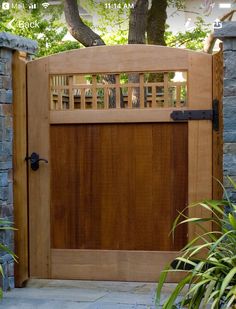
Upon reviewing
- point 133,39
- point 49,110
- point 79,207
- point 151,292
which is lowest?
point 151,292

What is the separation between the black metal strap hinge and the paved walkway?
1318 millimetres

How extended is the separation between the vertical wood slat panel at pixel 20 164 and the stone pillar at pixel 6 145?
5cm

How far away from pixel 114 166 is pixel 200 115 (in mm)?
782

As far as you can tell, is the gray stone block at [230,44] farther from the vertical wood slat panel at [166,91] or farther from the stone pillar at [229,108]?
the vertical wood slat panel at [166,91]

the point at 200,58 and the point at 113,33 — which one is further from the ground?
the point at 113,33

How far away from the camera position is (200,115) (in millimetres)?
5480

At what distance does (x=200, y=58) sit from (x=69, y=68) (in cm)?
104

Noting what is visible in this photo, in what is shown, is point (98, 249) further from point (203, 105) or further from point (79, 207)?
point (203, 105)

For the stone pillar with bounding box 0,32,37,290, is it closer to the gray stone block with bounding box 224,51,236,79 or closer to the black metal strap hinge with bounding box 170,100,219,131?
the black metal strap hinge with bounding box 170,100,219,131

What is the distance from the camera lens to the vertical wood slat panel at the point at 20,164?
5.70 m

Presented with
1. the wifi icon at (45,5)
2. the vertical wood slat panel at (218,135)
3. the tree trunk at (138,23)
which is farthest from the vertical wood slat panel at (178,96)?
the wifi icon at (45,5)

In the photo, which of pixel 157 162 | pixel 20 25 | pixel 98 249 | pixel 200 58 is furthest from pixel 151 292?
pixel 20 25

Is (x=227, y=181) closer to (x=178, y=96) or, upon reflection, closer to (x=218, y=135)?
(x=218, y=135)

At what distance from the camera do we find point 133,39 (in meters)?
12.0
